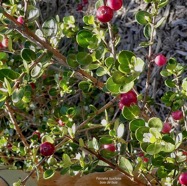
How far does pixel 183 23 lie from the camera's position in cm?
182

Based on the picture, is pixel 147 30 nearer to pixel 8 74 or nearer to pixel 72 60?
pixel 72 60

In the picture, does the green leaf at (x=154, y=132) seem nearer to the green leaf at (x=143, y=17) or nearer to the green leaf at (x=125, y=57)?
the green leaf at (x=125, y=57)

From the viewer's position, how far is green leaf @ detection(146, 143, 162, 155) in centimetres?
82

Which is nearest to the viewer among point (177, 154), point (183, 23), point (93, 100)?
point (177, 154)

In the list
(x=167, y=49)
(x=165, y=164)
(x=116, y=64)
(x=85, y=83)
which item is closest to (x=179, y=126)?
(x=167, y=49)

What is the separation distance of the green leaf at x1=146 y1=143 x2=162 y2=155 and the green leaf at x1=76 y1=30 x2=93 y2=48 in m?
0.27

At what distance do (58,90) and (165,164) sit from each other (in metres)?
0.55

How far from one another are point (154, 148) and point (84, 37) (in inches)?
11.1

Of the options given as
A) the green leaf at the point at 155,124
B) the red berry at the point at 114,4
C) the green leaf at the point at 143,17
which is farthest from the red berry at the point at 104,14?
the green leaf at the point at 155,124

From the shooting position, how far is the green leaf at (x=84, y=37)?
967 mm

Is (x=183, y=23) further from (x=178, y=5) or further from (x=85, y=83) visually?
(x=85, y=83)

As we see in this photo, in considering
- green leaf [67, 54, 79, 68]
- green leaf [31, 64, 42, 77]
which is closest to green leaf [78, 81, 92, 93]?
green leaf [67, 54, 79, 68]

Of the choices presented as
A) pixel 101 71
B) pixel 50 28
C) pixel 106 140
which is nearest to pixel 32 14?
pixel 50 28

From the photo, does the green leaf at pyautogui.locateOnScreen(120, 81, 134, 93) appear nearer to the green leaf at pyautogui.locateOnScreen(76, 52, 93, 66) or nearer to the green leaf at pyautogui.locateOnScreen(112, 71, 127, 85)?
the green leaf at pyautogui.locateOnScreen(112, 71, 127, 85)
